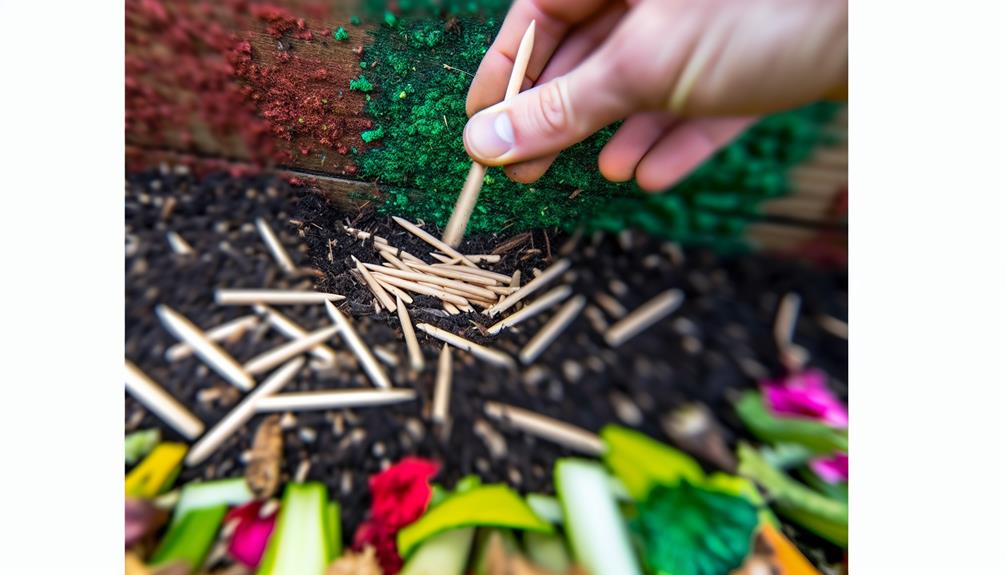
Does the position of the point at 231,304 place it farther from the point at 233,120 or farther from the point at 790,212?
the point at 790,212

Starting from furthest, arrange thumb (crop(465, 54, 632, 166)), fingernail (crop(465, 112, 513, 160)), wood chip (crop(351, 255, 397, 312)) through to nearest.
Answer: wood chip (crop(351, 255, 397, 312))
fingernail (crop(465, 112, 513, 160))
thumb (crop(465, 54, 632, 166))

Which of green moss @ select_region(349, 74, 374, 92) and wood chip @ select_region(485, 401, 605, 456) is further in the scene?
green moss @ select_region(349, 74, 374, 92)

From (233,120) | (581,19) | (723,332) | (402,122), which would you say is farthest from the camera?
(402,122)

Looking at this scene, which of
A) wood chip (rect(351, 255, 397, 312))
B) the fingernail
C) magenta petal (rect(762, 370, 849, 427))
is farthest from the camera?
wood chip (rect(351, 255, 397, 312))

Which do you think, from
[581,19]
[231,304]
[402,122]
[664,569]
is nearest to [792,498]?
[664,569]

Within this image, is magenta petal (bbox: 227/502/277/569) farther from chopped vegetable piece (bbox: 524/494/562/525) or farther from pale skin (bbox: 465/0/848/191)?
pale skin (bbox: 465/0/848/191)

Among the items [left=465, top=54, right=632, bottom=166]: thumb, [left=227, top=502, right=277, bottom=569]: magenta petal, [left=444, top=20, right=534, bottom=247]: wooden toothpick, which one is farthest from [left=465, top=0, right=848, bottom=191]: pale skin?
[left=227, top=502, right=277, bottom=569]: magenta petal

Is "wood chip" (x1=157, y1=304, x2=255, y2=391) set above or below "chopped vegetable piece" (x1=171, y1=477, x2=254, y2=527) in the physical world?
above

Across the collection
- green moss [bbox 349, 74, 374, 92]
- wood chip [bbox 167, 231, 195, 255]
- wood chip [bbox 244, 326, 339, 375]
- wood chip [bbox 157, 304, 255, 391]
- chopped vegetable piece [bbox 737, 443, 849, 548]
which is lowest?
chopped vegetable piece [bbox 737, 443, 849, 548]
